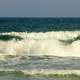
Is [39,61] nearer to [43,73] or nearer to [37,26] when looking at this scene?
[43,73]

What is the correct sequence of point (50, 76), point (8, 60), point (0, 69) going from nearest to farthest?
point (50, 76) → point (0, 69) → point (8, 60)

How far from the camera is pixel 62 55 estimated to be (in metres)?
20.2

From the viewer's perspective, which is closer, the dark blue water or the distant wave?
the distant wave

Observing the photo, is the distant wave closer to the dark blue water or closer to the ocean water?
the ocean water

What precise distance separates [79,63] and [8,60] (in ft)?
10.8

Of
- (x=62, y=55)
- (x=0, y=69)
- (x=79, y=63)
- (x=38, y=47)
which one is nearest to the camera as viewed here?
(x=0, y=69)

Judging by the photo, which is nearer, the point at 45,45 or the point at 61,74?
the point at 61,74

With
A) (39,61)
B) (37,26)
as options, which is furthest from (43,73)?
(37,26)

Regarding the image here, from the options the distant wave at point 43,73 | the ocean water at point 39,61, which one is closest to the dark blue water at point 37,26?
the ocean water at point 39,61

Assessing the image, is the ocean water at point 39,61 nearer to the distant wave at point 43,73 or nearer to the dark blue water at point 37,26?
the distant wave at point 43,73

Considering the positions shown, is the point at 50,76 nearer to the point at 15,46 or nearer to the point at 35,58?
the point at 35,58

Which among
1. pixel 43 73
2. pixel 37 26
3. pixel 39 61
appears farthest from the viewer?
pixel 37 26

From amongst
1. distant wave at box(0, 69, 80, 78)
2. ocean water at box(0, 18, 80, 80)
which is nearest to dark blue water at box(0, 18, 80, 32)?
ocean water at box(0, 18, 80, 80)

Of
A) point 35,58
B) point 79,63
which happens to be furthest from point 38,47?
point 79,63
